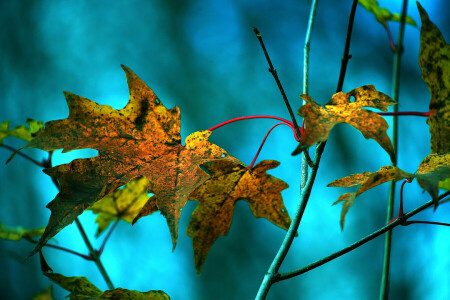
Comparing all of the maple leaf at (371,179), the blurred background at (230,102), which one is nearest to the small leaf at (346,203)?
the maple leaf at (371,179)

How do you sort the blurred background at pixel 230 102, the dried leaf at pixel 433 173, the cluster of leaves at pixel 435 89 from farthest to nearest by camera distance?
the blurred background at pixel 230 102 → the cluster of leaves at pixel 435 89 → the dried leaf at pixel 433 173

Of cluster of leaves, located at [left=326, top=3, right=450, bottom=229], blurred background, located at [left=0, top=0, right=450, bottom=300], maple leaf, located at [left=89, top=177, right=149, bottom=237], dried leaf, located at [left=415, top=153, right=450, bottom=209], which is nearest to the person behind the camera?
dried leaf, located at [left=415, top=153, right=450, bottom=209]

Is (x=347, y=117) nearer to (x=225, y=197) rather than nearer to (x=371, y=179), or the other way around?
(x=371, y=179)

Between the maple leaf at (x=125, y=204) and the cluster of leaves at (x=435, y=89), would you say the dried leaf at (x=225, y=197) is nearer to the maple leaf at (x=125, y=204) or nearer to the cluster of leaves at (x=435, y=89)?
the cluster of leaves at (x=435, y=89)

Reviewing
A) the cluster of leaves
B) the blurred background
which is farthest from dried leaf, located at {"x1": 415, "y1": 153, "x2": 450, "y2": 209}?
the blurred background

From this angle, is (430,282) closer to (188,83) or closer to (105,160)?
(188,83)

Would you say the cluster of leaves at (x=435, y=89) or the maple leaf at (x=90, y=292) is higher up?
the cluster of leaves at (x=435, y=89)

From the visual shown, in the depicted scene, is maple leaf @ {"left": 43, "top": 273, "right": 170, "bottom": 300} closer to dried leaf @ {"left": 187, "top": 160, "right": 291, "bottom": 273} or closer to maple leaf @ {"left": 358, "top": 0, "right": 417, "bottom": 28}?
dried leaf @ {"left": 187, "top": 160, "right": 291, "bottom": 273}
